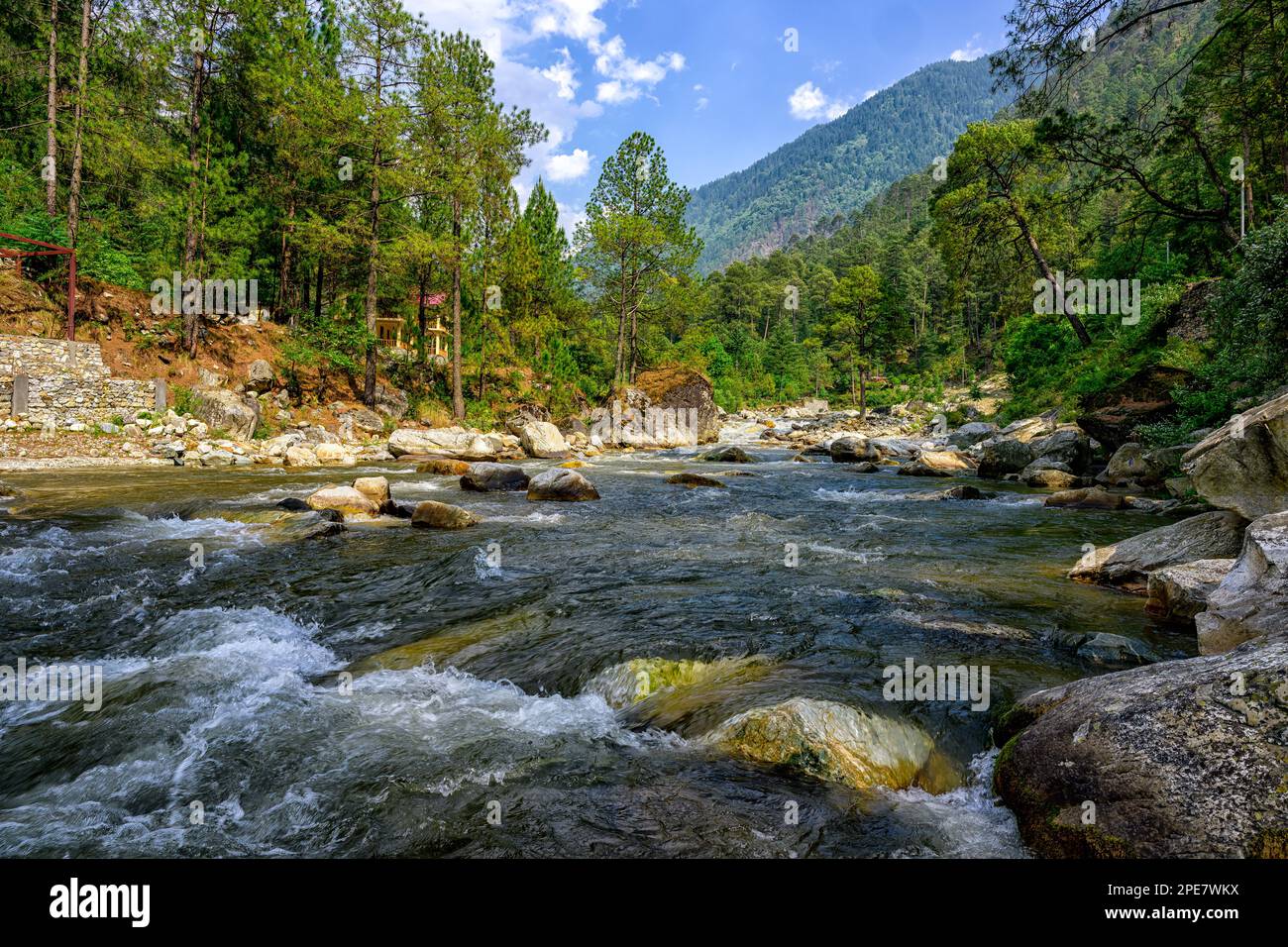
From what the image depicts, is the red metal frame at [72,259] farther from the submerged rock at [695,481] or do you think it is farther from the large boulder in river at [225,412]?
the submerged rock at [695,481]

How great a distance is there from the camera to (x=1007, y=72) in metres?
9.45

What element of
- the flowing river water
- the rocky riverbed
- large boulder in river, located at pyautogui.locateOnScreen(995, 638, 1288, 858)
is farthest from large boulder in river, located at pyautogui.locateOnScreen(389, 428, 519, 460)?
large boulder in river, located at pyautogui.locateOnScreen(995, 638, 1288, 858)

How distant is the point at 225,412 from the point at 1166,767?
25.1 m

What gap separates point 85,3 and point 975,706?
113ft

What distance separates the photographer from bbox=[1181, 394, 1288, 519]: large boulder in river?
614 centimetres

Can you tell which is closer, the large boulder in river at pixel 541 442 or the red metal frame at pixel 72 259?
the red metal frame at pixel 72 259

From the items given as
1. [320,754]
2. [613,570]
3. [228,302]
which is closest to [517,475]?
[613,570]

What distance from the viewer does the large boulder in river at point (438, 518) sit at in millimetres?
11305

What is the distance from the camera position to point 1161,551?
7.28 m

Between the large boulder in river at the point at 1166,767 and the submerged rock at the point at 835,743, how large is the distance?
0.55 metres

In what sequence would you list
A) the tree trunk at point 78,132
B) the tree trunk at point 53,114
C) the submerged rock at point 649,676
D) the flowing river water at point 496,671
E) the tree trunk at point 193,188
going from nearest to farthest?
the flowing river water at point 496,671 → the submerged rock at point 649,676 → the tree trunk at point 78,132 → the tree trunk at point 53,114 → the tree trunk at point 193,188

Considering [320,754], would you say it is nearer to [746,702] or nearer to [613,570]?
[746,702]

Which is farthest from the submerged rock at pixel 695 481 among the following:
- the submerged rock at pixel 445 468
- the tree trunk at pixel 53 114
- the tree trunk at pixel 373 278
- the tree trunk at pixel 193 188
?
the tree trunk at pixel 53 114

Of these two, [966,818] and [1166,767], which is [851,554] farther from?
[1166,767]
